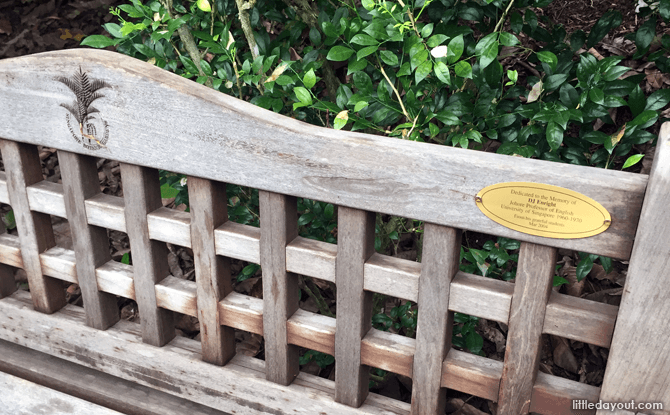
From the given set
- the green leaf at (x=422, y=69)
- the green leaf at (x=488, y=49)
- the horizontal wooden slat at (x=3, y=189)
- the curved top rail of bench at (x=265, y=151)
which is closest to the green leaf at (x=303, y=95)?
the curved top rail of bench at (x=265, y=151)

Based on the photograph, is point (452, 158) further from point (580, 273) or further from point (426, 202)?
point (580, 273)

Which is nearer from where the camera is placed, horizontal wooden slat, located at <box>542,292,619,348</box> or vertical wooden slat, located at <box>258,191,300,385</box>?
horizontal wooden slat, located at <box>542,292,619,348</box>

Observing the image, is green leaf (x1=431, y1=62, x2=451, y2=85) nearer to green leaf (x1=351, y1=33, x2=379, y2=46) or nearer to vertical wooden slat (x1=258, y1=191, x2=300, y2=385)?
green leaf (x1=351, y1=33, x2=379, y2=46)

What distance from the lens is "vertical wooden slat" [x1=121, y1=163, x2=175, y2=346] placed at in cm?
127

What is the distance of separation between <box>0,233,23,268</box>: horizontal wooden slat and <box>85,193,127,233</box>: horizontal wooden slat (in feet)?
1.11

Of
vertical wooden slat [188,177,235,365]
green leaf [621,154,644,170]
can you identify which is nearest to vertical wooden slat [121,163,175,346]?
vertical wooden slat [188,177,235,365]

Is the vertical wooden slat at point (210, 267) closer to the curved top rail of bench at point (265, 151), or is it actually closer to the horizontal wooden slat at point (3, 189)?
the curved top rail of bench at point (265, 151)

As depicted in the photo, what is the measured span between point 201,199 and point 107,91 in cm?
29

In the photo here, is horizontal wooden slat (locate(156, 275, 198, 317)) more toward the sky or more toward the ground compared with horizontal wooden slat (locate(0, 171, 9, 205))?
more toward the ground

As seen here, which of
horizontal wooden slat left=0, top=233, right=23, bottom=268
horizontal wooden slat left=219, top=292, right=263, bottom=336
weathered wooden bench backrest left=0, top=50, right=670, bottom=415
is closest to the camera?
weathered wooden bench backrest left=0, top=50, right=670, bottom=415

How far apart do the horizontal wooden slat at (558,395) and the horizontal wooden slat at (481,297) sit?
162 millimetres

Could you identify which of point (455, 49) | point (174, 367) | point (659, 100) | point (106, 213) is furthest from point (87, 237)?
point (659, 100)

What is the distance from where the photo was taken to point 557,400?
1.07 metres

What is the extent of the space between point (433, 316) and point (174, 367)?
0.70 metres
